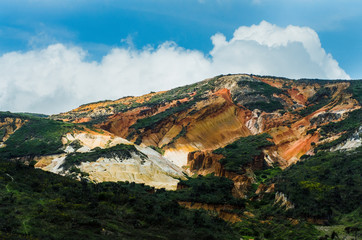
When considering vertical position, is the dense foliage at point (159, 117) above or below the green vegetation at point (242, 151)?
above

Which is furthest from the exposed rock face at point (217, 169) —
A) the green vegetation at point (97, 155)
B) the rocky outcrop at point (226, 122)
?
the green vegetation at point (97, 155)

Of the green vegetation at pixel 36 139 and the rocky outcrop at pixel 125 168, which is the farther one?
the green vegetation at pixel 36 139

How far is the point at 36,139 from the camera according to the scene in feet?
468

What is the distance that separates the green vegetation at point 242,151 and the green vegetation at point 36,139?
55.6m

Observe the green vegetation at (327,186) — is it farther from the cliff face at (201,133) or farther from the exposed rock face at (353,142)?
the cliff face at (201,133)

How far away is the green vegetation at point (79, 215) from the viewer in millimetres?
39175

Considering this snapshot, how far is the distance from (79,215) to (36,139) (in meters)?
106

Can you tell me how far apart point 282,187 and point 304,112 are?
88.2m

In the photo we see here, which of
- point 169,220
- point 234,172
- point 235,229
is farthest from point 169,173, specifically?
point 169,220

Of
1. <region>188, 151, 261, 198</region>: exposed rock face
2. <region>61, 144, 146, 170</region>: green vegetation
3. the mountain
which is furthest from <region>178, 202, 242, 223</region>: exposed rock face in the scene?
<region>61, 144, 146, 170</region>: green vegetation

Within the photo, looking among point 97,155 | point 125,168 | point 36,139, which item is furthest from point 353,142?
point 36,139

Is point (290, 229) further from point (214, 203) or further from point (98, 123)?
point (98, 123)

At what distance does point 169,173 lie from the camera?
393 feet

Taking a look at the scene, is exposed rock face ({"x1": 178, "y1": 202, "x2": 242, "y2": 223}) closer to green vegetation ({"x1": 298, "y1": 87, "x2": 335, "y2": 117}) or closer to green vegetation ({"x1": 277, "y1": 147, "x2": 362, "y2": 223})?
green vegetation ({"x1": 277, "y1": 147, "x2": 362, "y2": 223})
